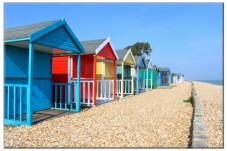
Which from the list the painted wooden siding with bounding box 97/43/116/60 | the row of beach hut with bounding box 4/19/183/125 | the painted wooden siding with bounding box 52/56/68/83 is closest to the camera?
the row of beach hut with bounding box 4/19/183/125

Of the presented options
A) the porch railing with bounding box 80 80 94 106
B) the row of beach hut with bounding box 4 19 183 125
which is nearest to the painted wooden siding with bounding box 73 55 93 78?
the row of beach hut with bounding box 4 19 183 125

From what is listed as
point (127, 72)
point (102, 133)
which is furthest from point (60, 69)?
point (127, 72)

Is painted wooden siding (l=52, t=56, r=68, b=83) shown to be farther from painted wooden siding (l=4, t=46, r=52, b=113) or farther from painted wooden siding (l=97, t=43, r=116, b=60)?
painted wooden siding (l=97, t=43, r=116, b=60)

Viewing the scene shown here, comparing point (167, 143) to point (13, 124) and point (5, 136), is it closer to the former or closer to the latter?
point (5, 136)

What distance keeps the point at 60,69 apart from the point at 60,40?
10.9ft

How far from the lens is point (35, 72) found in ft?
A: 25.3

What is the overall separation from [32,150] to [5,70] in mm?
Answer: 3386

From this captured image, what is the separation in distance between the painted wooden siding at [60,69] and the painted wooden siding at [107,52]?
1694mm

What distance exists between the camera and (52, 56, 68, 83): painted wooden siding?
997 cm

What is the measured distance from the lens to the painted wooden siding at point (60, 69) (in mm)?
9966

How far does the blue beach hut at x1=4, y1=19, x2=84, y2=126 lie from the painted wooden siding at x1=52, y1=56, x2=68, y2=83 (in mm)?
1462

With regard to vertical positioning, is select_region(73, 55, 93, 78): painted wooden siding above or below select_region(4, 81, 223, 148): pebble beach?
above

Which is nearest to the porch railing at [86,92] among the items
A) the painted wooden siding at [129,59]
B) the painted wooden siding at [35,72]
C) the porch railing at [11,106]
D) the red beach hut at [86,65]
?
the red beach hut at [86,65]

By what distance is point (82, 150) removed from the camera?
3980mm
